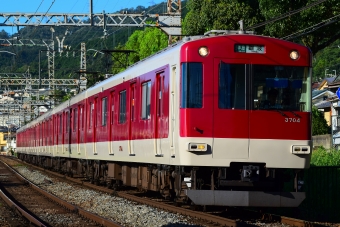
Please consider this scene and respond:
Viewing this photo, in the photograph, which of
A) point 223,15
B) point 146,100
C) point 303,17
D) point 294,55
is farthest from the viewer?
point 223,15

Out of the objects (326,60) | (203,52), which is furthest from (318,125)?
(326,60)

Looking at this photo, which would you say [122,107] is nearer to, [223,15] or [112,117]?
[112,117]

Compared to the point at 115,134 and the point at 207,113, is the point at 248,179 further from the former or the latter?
the point at 115,134

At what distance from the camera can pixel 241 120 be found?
11469mm

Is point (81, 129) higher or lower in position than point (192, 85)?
lower

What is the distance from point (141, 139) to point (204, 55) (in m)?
3.47

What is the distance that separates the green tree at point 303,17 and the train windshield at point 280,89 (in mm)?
7038

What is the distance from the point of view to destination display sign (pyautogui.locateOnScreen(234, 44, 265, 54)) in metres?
11.7

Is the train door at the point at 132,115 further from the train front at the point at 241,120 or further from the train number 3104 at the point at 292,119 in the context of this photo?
the train number 3104 at the point at 292,119

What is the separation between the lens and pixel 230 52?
11.6 meters

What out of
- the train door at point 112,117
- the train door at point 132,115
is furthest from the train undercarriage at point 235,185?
the train door at point 112,117

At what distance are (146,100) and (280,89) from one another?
336 centimetres

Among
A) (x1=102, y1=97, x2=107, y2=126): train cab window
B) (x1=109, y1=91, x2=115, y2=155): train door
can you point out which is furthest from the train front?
(x1=102, y1=97, x2=107, y2=126): train cab window

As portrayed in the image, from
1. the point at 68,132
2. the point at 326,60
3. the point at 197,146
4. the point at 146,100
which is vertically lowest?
the point at 197,146
